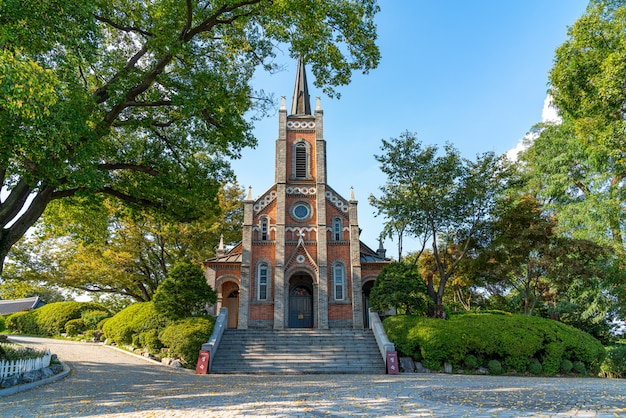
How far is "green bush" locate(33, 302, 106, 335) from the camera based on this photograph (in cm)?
2639

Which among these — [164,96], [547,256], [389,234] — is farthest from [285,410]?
[389,234]

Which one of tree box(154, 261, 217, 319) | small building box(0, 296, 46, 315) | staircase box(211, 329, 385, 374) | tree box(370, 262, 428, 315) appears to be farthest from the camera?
small building box(0, 296, 46, 315)

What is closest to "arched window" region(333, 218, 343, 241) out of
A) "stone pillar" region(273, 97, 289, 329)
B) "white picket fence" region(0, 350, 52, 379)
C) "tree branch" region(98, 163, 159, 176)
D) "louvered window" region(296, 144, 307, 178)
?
"stone pillar" region(273, 97, 289, 329)

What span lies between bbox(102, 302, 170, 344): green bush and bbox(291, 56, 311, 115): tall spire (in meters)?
15.9

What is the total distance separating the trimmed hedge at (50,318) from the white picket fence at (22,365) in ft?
56.3

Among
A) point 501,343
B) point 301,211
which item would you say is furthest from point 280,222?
point 501,343

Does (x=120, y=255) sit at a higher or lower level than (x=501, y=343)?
higher

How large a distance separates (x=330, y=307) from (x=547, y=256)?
37.7 ft

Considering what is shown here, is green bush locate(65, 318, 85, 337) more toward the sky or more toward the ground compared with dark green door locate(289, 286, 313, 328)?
more toward the ground

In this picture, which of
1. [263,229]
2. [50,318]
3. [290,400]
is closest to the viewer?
[290,400]

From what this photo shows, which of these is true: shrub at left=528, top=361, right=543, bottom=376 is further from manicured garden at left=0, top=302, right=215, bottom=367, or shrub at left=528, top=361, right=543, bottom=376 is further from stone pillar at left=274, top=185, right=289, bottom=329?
manicured garden at left=0, top=302, right=215, bottom=367

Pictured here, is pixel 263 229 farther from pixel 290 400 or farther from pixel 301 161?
pixel 290 400

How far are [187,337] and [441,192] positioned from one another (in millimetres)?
14987

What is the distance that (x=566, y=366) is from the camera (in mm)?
16500
